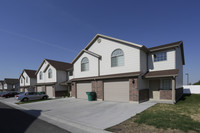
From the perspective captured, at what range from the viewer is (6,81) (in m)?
51.9

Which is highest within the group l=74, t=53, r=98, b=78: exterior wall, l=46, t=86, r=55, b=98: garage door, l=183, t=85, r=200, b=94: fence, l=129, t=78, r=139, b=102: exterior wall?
l=74, t=53, r=98, b=78: exterior wall

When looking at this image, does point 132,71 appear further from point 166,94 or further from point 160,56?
point 166,94

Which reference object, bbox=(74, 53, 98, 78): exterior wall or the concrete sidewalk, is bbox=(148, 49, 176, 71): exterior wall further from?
bbox=(74, 53, 98, 78): exterior wall

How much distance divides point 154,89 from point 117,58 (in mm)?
5971

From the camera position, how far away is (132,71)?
12438mm

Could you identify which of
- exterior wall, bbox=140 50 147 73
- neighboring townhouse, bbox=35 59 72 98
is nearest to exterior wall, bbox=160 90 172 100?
exterior wall, bbox=140 50 147 73

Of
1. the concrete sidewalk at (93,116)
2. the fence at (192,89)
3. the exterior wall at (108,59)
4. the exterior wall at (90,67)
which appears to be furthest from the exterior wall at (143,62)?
the fence at (192,89)

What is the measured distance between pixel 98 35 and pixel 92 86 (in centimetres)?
762

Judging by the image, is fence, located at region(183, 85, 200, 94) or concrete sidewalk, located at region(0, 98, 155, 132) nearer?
concrete sidewalk, located at region(0, 98, 155, 132)

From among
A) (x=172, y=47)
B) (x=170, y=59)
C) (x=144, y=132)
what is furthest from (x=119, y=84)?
(x=144, y=132)

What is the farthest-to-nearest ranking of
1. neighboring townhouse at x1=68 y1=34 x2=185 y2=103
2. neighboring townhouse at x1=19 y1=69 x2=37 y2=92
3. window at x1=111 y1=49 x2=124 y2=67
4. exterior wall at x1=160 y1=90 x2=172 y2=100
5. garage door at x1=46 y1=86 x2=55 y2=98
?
neighboring townhouse at x1=19 y1=69 x2=37 y2=92, garage door at x1=46 y1=86 x2=55 y2=98, window at x1=111 y1=49 x2=124 y2=67, exterior wall at x1=160 y1=90 x2=172 y2=100, neighboring townhouse at x1=68 y1=34 x2=185 y2=103

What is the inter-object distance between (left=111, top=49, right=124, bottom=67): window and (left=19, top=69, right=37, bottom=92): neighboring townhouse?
88.4 feet

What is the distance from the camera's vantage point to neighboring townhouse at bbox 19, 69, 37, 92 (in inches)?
1243

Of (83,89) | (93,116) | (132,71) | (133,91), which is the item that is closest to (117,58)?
(132,71)
